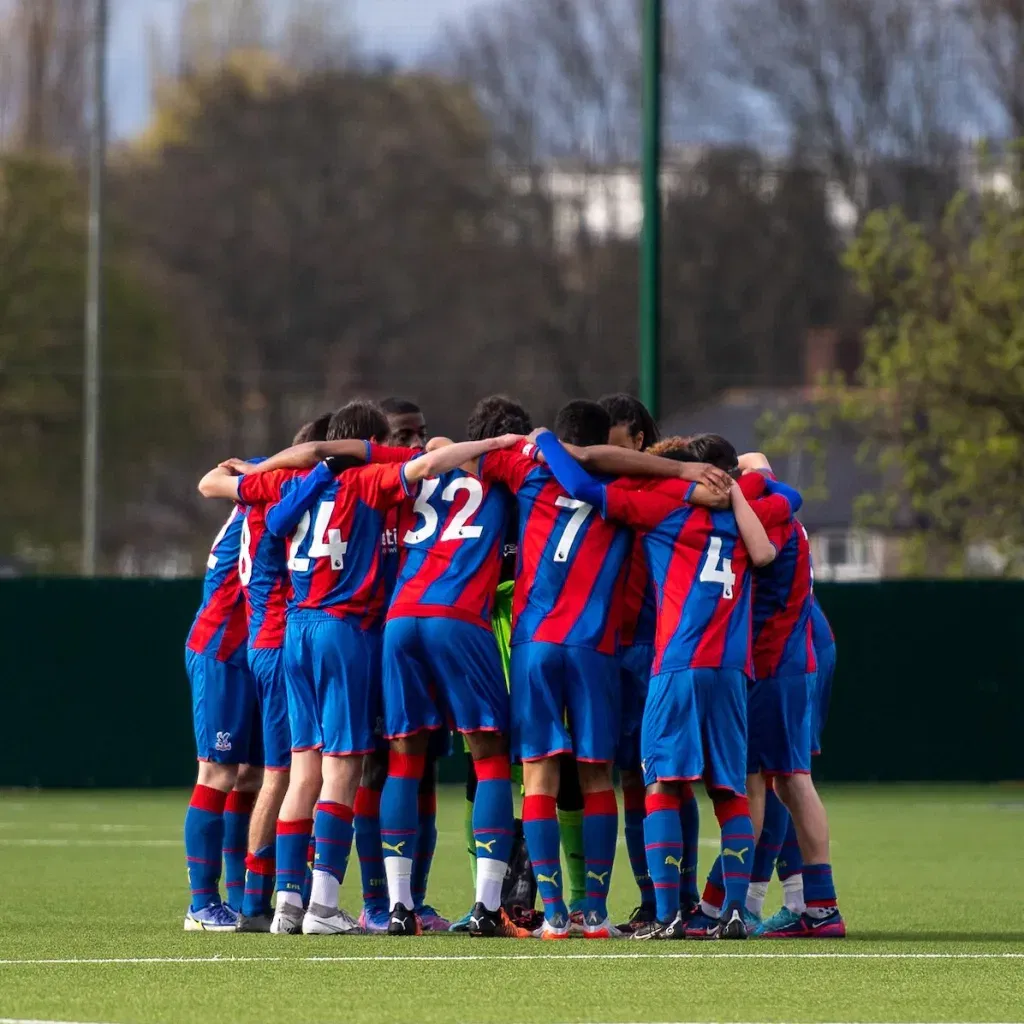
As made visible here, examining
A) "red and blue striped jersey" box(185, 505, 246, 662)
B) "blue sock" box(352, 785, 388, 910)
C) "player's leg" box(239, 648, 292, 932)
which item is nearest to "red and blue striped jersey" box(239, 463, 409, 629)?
"player's leg" box(239, 648, 292, 932)

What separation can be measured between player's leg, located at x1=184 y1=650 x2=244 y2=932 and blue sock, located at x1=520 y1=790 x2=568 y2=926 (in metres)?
1.35

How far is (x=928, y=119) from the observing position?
40.3m

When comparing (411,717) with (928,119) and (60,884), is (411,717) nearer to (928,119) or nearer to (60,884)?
(60,884)

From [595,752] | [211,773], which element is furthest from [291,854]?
[595,752]

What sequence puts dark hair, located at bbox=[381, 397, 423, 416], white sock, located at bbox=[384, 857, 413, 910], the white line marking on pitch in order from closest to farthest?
the white line marking on pitch < white sock, located at bbox=[384, 857, 413, 910] < dark hair, located at bbox=[381, 397, 423, 416]

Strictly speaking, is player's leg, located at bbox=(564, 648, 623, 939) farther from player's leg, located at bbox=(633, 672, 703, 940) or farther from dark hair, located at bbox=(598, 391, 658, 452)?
dark hair, located at bbox=(598, 391, 658, 452)

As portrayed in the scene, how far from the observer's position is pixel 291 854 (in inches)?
339

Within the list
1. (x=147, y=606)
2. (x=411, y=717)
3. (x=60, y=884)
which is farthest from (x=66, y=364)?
(x=411, y=717)

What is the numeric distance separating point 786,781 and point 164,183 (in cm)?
3963

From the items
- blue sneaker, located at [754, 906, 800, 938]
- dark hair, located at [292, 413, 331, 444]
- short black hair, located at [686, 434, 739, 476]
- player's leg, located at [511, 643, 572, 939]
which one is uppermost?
dark hair, located at [292, 413, 331, 444]

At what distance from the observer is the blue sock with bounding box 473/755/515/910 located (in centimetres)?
844

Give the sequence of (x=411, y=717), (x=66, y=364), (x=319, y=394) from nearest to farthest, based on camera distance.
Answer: (x=411, y=717) < (x=66, y=364) < (x=319, y=394)

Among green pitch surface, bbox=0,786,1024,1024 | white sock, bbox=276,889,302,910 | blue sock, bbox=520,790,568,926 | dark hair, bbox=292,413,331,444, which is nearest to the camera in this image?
green pitch surface, bbox=0,786,1024,1024

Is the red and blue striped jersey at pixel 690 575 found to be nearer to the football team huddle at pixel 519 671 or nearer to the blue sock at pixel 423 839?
the football team huddle at pixel 519 671
